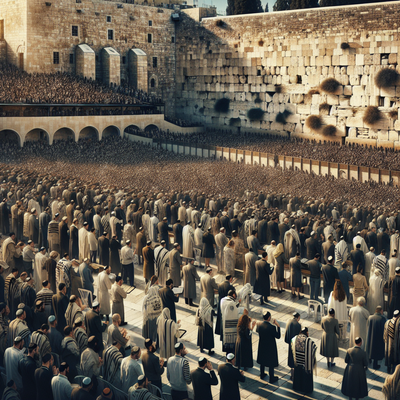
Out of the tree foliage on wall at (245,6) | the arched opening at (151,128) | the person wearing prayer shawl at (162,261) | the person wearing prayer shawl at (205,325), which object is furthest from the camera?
the tree foliage on wall at (245,6)

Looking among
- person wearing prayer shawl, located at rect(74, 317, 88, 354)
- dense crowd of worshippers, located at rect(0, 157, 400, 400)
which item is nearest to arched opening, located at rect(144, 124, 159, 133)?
dense crowd of worshippers, located at rect(0, 157, 400, 400)

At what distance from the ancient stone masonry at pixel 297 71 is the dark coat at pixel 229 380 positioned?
98.3ft

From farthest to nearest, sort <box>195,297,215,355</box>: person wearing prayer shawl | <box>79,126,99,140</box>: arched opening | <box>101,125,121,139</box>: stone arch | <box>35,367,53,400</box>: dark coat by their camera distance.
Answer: <box>101,125,121,139</box>: stone arch < <box>79,126,99,140</box>: arched opening < <box>195,297,215,355</box>: person wearing prayer shawl < <box>35,367,53,400</box>: dark coat

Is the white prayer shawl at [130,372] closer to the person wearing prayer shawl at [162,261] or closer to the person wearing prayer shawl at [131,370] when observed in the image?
the person wearing prayer shawl at [131,370]

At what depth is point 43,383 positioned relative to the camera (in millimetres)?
7809

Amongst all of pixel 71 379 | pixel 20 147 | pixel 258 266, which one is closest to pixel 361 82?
pixel 20 147

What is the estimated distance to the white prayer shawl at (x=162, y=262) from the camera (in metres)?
12.8

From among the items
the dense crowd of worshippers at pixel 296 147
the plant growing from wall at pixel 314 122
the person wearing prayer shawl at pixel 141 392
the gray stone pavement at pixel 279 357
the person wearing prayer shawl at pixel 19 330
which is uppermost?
the plant growing from wall at pixel 314 122

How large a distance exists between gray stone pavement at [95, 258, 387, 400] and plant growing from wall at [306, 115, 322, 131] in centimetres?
2735

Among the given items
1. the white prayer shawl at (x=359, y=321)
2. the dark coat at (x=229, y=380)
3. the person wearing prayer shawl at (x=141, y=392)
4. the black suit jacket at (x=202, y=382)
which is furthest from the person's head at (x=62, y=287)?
the white prayer shawl at (x=359, y=321)

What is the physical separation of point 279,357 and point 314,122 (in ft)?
102

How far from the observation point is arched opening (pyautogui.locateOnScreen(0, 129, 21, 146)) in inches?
1414

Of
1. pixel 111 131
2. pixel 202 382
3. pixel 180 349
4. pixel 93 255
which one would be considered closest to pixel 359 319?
pixel 202 382

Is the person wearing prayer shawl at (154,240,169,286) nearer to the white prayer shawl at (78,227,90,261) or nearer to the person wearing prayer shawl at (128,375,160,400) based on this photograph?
the white prayer shawl at (78,227,90,261)
